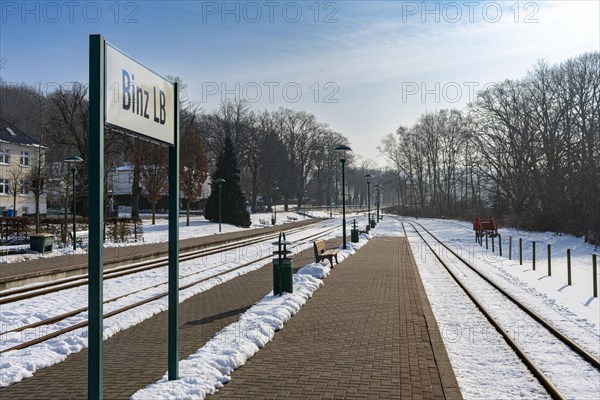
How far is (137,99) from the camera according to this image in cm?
482

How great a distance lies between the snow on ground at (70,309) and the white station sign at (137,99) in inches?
145

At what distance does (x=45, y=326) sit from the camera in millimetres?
9281

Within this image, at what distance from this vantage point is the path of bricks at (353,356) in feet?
19.0

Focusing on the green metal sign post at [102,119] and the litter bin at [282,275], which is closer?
the green metal sign post at [102,119]

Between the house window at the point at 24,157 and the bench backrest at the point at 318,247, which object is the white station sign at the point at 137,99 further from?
the house window at the point at 24,157

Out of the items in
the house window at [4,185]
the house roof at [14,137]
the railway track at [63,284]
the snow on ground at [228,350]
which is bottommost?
the railway track at [63,284]

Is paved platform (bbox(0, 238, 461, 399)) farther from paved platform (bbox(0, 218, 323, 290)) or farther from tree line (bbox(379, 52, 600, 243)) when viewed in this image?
tree line (bbox(379, 52, 600, 243))

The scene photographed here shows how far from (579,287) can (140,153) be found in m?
32.4

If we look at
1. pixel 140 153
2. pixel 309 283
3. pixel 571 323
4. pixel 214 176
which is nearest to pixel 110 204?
pixel 214 176

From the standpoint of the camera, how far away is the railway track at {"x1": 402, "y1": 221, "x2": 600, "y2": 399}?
268 inches

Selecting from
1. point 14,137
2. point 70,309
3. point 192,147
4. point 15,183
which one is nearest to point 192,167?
point 192,147

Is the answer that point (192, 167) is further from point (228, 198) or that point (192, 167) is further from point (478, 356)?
point (478, 356)

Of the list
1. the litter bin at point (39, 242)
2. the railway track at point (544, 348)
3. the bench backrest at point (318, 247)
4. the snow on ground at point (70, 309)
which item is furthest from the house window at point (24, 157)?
the railway track at point (544, 348)

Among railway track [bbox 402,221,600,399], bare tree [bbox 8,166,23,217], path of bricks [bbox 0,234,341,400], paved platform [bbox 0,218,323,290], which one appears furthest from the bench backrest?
bare tree [bbox 8,166,23,217]
